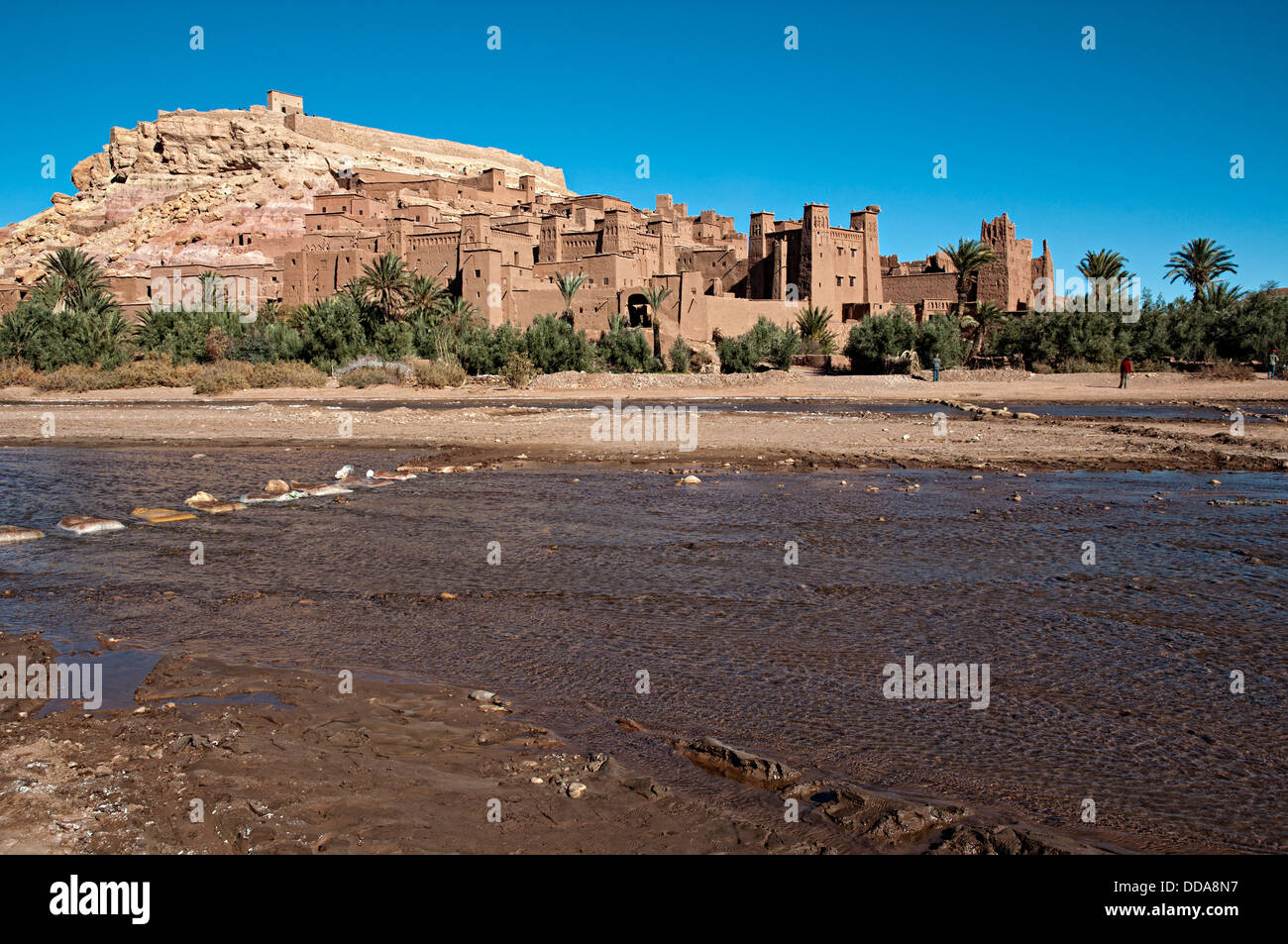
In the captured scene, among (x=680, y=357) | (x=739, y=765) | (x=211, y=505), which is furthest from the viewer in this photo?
(x=680, y=357)

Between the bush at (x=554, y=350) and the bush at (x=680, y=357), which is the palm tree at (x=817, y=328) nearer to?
the bush at (x=680, y=357)

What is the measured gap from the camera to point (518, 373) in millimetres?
30578

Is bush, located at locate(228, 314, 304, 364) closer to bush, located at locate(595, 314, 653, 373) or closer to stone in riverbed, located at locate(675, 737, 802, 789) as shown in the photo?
bush, located at locate(595, 314, 653, 373)

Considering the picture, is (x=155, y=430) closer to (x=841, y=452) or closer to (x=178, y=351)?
(x=841, y=452)

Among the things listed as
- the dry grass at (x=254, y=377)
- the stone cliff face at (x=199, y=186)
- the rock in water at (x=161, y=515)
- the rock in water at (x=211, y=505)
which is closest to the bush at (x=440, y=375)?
the dry grass at (x=254, y=377)

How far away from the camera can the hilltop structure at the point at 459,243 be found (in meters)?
43.8

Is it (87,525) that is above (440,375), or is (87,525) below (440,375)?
below

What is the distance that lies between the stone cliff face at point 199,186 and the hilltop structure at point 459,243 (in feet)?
0.62

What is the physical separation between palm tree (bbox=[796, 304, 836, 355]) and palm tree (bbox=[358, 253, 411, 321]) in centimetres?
1942

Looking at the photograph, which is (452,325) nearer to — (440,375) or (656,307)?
(440,375)

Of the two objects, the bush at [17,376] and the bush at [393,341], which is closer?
the bush at [17,376]

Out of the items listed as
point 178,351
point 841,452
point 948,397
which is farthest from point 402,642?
point 178,351

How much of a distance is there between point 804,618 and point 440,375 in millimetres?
26813

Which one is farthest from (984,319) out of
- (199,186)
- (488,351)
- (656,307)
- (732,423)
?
(199,186)
